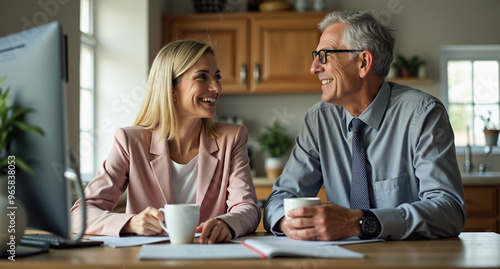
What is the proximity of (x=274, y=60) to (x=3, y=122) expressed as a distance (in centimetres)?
332

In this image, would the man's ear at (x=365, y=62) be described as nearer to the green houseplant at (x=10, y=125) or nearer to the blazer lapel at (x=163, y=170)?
the blazer lapel at (x=163, y=170)

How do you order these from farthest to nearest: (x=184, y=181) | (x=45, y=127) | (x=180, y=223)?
(x=184, y=181) < (x=180, y=223) < (x=45, y=127)

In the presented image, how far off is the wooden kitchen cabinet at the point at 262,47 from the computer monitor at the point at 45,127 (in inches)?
126

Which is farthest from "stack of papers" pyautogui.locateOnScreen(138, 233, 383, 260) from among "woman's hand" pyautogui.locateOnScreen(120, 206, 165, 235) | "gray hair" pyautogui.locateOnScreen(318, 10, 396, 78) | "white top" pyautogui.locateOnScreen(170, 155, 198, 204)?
"gray hair" pyautogui.locateOnScreen(318, 10, 396, 78)

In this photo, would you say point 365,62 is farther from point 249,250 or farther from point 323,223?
point 249,250

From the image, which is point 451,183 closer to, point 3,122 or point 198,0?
point 3,122

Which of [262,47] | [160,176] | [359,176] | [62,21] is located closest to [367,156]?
[359,176]

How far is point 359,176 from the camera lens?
5.47ft

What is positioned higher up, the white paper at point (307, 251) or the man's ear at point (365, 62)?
the man's ear at point (365, 62)

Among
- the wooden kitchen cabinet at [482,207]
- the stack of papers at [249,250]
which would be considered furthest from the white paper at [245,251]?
the wooden kitchen cabinet at [482,207]

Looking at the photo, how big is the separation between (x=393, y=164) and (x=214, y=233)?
0.71 m

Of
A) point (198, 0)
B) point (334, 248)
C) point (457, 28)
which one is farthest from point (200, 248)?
point (457, 28)

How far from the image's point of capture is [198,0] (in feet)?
14.1

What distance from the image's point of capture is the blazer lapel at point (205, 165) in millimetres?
1700
